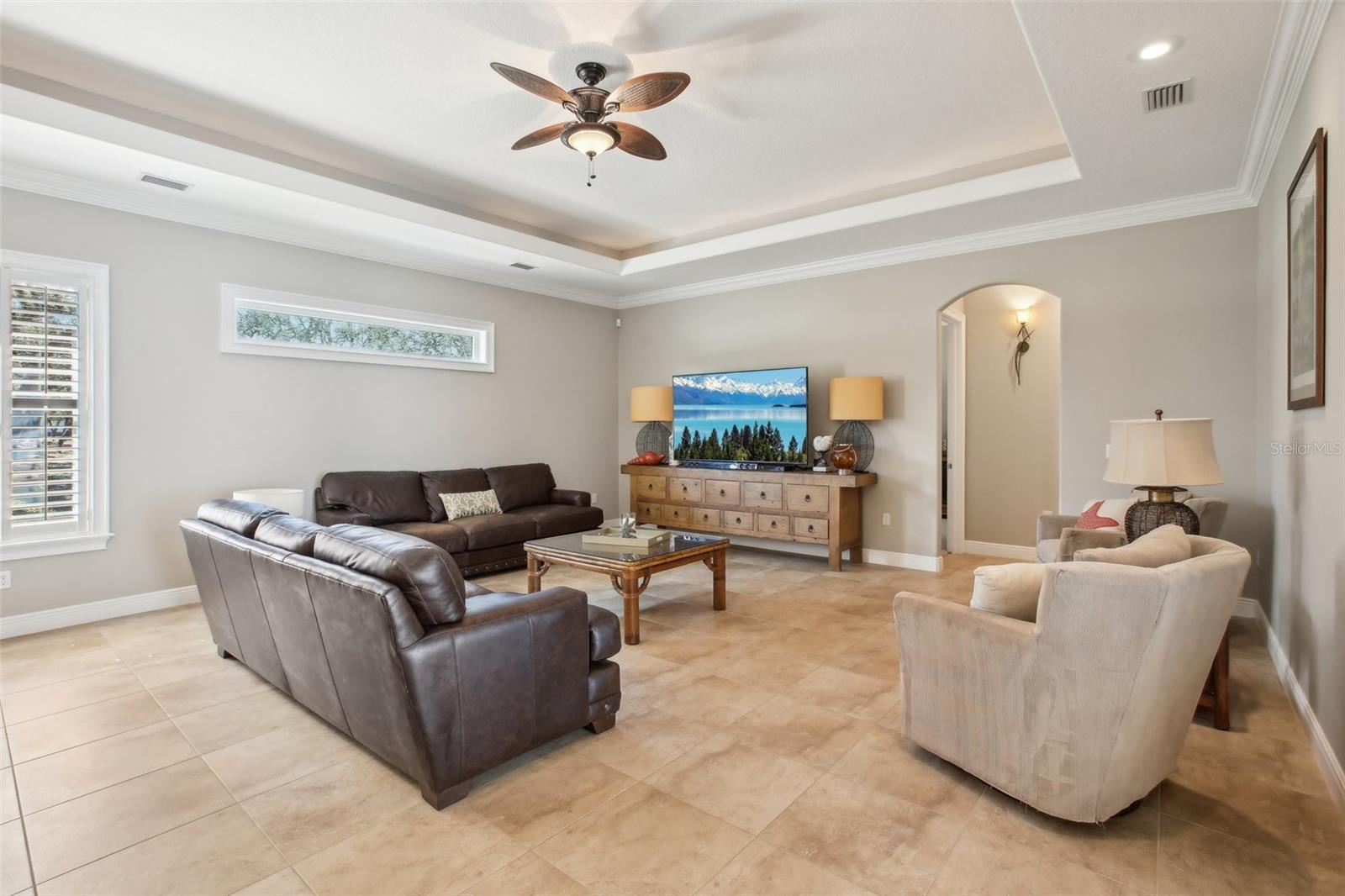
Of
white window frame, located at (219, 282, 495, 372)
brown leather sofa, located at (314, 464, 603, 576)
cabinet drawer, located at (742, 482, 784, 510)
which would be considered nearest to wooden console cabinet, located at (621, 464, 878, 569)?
cabinet drawer, located at (742, 482, 784, 510)

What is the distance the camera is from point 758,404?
6066 mm

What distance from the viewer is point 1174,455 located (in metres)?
2.82

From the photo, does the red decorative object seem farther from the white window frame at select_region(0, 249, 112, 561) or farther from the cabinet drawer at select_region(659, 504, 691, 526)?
the white window frame at select_region(0, 249, 112, 561)

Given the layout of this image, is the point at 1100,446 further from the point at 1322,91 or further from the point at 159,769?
the point at 159,769

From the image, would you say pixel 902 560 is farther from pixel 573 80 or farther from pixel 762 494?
pixel 573 80

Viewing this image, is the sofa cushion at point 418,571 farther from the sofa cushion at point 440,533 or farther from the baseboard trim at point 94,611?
the baseboard trim at point 94,611

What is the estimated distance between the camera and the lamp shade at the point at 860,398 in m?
5.38

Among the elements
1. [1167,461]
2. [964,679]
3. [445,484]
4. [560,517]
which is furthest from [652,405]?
[964,679]

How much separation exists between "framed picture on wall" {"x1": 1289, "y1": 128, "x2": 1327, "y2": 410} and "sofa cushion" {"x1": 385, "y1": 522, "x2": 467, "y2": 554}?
482 cm

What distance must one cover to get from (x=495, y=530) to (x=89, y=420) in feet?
8.59

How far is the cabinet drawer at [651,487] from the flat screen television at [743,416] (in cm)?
32

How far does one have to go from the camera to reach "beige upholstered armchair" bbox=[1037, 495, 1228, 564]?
9.58ft

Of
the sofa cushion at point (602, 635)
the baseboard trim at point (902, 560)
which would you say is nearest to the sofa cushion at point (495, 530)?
the sofa cushion at point (602, 635)

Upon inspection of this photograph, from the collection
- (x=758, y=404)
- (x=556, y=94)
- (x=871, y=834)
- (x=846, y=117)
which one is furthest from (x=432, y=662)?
(x=758, y=404)
